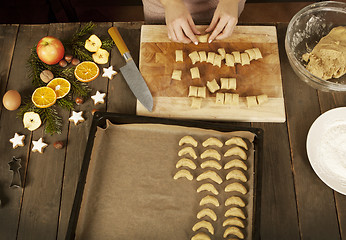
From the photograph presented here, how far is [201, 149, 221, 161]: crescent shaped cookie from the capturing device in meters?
1.27

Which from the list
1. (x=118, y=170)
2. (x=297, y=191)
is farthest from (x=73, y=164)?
(x=297, y=191)

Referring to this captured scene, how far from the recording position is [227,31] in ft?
4.61

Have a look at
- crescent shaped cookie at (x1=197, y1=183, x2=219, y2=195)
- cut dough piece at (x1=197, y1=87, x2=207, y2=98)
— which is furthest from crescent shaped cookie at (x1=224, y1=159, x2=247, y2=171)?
cut dough piece at (x1=197, y1=87, x2=207, y2=98)

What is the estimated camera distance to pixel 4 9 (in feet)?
7.60

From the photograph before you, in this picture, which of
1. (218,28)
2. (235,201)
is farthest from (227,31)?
(235,201)

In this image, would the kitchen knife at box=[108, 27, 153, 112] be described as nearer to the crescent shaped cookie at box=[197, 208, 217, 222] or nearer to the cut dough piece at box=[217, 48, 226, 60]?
the cut dough piece at box=[217, 48, 226, 60]

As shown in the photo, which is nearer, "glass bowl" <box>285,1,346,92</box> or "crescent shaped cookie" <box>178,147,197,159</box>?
"crescent shaped cookie" <box>178,147,197,159</box>

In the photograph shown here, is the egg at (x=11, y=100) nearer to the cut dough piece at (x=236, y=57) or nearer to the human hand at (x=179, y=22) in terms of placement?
the human hand at (x=179, y=22)

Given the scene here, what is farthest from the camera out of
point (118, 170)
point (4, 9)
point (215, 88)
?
point (4, 9)

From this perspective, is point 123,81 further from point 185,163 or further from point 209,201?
point 209,201

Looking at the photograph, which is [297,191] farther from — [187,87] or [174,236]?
[187,87]

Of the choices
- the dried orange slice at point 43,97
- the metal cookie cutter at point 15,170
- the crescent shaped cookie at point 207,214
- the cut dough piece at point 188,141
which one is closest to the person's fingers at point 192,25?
the cut dough piece at point 188,141

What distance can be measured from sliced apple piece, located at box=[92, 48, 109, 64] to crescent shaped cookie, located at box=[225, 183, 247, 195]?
0.88 meters

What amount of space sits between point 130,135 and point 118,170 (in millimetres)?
171
